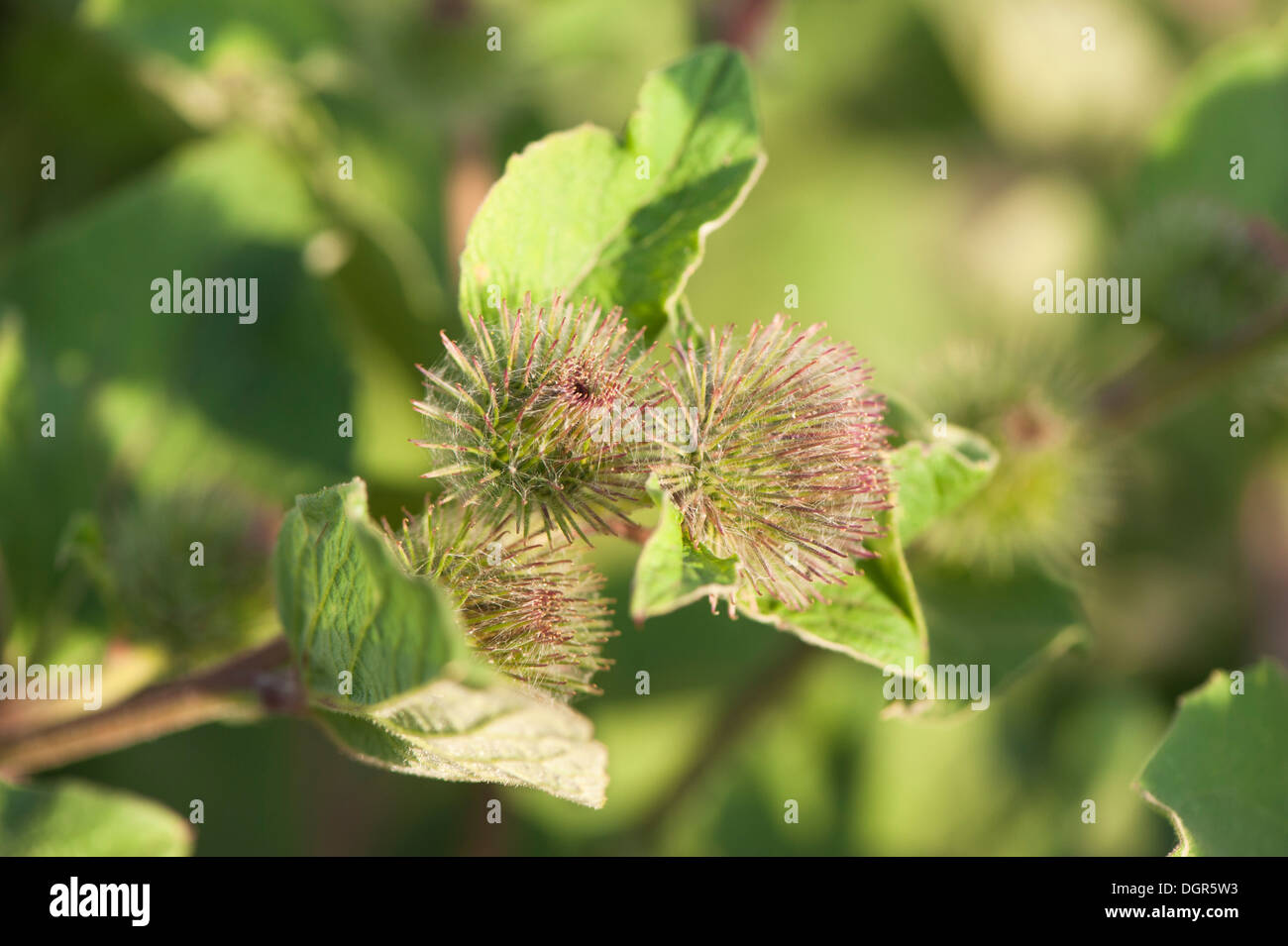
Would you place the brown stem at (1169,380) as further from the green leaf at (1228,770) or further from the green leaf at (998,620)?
the green leaf at (1228,770)

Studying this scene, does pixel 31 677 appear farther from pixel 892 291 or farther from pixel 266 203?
pixel 892 291

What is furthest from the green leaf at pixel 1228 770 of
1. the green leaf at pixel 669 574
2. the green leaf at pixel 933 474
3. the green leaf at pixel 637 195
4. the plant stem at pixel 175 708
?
the plant stem at pixel 175 708

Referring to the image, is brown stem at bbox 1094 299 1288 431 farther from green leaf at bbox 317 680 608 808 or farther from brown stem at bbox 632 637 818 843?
green leaf at bbox 317 680 608 808

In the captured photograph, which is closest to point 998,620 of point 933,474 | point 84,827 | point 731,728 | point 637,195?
point 933,474

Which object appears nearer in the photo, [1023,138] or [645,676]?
[645,676]
